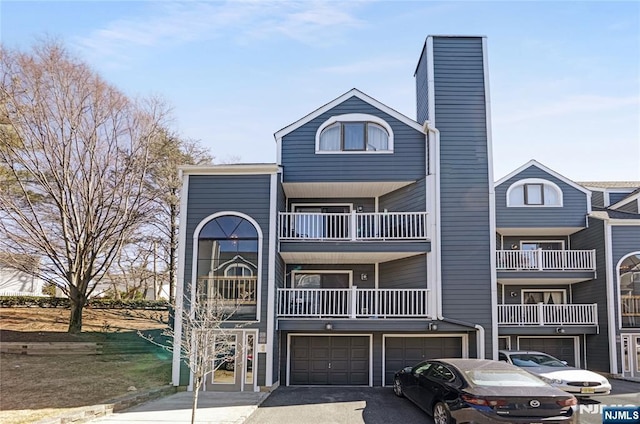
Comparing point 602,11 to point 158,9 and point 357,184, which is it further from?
point 158,9

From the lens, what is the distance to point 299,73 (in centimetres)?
1270

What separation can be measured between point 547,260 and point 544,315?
2138mm

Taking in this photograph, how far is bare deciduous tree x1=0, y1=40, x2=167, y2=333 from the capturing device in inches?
727

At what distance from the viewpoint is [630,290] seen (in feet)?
57.8

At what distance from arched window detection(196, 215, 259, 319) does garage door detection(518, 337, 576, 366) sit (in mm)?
10886

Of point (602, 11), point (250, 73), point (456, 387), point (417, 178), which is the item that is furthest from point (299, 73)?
point (456, 387)

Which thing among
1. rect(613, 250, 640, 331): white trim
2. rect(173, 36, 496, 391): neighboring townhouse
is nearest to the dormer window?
rect(173, 36, 496, 391): neighboring townhouse

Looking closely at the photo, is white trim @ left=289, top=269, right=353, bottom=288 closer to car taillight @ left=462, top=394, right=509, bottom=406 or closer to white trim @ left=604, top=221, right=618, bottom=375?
car taillight @ left=462, top=394, right=509, bottom=406

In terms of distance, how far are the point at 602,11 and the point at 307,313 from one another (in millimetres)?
10525

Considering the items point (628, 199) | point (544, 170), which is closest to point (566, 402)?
point (544, 170)

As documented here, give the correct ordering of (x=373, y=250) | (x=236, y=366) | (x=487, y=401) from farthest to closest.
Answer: (x=373, y=250), (x=236, y=366), (x=487, y=401)

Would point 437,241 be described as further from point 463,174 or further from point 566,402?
point 566,402

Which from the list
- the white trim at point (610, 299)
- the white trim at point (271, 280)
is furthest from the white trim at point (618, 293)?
the white trim at point (271, 280)

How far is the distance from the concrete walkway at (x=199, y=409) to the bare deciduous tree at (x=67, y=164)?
33.1 ft
